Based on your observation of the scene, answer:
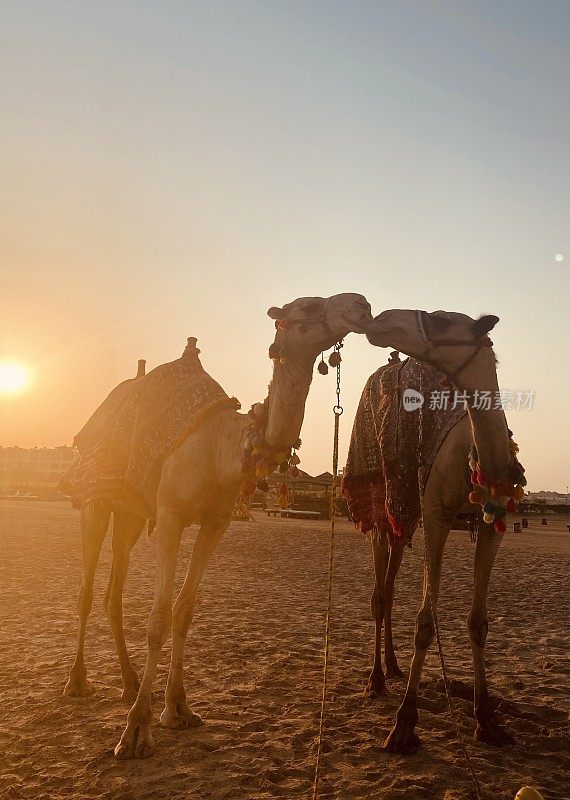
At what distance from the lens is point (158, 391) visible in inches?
205

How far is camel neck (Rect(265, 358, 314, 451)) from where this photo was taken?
4.05 metres

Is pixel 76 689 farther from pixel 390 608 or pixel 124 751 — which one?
pixel 390 608

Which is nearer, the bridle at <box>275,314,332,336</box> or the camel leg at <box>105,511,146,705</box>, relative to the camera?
the bridle at <box>275,314,332,336</box>

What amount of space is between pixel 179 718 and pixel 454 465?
9.27ft

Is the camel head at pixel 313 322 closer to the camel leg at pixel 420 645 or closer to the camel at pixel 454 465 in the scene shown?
the camel at pixel 454 465

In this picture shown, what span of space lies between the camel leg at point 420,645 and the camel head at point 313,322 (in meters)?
1.67

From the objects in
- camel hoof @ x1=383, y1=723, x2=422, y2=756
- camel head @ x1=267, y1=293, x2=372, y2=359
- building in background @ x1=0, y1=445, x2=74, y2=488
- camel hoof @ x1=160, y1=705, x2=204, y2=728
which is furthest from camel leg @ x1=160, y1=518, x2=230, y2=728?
building in background @ x1=0, y1=445, x2=74, y2=488

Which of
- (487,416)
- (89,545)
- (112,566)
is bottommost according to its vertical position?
(112,566)

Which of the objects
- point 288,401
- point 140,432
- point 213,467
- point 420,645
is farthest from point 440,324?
point 140,432

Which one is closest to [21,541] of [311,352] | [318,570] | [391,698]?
[318,570]

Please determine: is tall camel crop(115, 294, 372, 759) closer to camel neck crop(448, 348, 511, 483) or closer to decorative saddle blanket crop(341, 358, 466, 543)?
camel neck crop(448, 348, 511, 483)

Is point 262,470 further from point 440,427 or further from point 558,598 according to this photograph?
point 558,598

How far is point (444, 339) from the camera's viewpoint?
373cm

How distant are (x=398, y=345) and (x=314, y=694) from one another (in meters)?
3.42
